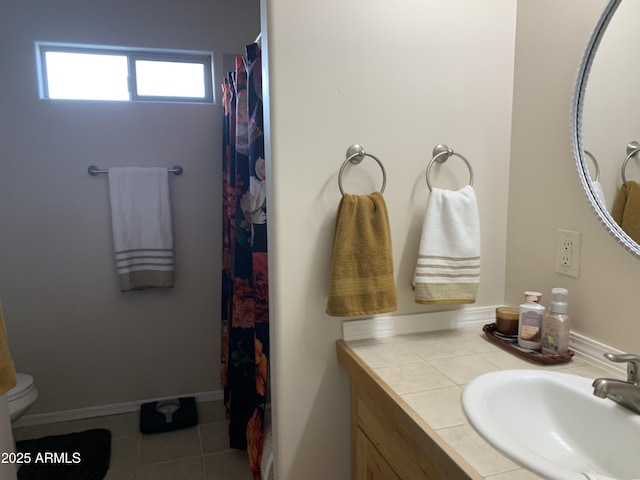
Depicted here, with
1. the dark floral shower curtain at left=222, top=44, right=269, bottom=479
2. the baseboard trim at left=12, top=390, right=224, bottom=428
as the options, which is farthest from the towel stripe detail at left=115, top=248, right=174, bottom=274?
the baseboard trim at left=12, top=390, right=224, bottom=428

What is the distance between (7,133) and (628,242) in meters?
2.78

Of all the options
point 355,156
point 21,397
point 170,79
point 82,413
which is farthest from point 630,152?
point 82,413

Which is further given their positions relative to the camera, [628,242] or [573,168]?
[573,168]

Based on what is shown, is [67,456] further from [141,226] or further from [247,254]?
[247,254]

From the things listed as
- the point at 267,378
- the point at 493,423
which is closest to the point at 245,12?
the point at 267,378

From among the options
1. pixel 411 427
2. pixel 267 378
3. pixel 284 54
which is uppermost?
pixel 284 54

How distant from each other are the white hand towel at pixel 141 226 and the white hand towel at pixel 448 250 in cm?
173

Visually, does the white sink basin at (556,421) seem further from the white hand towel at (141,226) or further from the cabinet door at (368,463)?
the white hand towel at (141,226)

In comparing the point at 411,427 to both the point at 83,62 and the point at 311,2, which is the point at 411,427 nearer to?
the point at 311,2

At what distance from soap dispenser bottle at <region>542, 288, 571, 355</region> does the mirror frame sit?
0.18 metres

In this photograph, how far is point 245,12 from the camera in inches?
98.2

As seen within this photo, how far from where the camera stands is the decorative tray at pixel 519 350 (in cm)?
104

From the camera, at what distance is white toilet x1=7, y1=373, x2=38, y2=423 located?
6.46ft

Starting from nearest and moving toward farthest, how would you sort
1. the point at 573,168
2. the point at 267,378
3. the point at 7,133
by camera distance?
the point at 573,168 → the point at 267,378 → the point at 7,133
